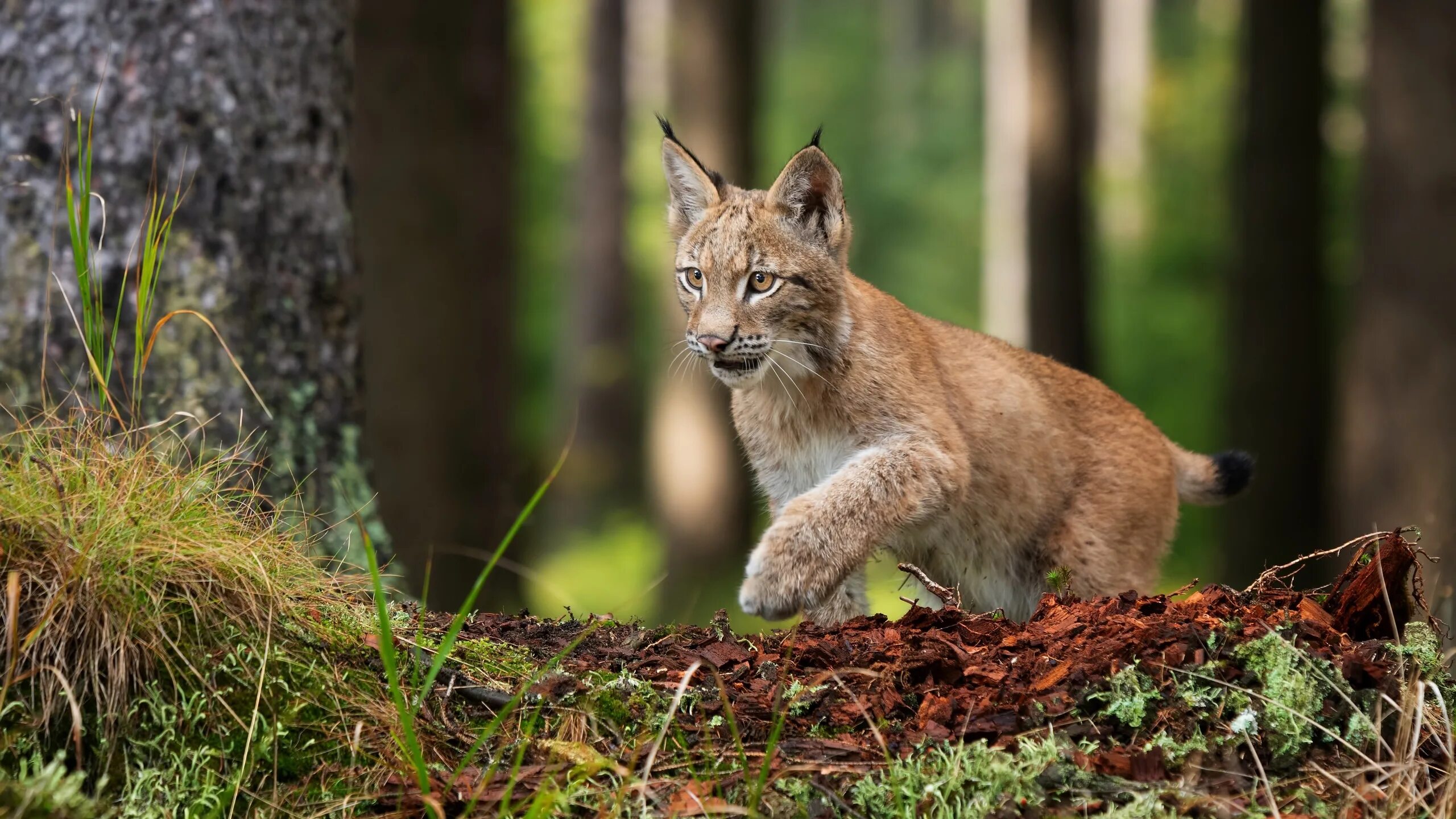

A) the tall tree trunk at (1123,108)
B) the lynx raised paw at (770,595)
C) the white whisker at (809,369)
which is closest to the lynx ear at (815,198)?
the white whisker at (809,369)

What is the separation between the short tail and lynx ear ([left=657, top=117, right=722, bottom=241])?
2.28 meters

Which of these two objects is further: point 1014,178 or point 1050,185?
point 1014,178

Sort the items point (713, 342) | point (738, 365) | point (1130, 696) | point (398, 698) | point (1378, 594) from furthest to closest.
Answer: point (738, 365)
point (713, 342)
point (1378, 594)
point (1130, 696)
point (398, 698)

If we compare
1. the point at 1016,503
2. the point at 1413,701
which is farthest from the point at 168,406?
the point at 1413,701

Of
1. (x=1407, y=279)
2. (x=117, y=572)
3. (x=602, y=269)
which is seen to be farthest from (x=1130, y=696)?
(x=602, y=269)

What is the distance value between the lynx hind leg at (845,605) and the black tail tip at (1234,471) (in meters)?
1.77

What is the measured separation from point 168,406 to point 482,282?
428cm

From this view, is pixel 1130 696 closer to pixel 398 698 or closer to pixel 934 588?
pixel 934 588

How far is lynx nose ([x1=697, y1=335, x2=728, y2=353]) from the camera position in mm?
4566

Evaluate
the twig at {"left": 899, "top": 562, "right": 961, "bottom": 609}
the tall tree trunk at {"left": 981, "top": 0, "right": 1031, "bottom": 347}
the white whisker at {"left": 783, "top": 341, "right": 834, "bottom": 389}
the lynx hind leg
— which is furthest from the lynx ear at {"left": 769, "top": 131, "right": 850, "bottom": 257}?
the tall tree trunk at {"left": 981, "top": 0, "right": 1031, "bottom": 347}

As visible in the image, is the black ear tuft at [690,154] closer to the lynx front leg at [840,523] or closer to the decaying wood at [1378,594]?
the lynx front leg at [840,523]

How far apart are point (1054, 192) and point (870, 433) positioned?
7691 mm

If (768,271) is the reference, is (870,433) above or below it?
below

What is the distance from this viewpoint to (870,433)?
4.89m
